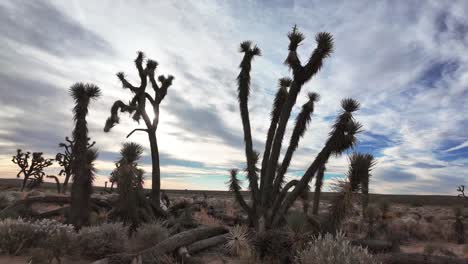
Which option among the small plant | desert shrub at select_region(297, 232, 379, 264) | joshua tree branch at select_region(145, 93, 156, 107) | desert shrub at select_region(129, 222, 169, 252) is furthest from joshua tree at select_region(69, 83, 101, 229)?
desert shrub at select_region(297, 232, 379, 264)

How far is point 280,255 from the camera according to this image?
8.84 m

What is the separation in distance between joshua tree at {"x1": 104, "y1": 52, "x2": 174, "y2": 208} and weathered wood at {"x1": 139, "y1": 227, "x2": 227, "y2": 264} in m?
6.64

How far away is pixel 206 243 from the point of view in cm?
1017

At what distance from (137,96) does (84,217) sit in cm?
707

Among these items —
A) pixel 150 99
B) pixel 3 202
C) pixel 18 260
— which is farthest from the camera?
pixel 150 99

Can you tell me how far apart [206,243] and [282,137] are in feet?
15.2

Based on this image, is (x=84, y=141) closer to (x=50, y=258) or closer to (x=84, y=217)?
(x=84, y=217)

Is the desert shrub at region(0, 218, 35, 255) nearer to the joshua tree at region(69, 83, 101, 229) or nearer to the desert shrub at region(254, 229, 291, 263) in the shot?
the joshua tree at region(69, 83, 101, 229)

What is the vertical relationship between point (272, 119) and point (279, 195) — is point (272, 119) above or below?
above

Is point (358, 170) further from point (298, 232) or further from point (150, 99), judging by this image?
point (150, 99)

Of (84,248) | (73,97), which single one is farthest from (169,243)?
(73,97)

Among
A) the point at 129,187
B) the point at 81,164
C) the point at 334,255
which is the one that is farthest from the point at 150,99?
the point at 334,255

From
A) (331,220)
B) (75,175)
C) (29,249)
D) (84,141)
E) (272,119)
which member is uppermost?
(272,119)

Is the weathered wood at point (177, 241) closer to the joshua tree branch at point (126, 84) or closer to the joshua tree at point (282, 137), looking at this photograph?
the joshua tree at point (282, 137)
